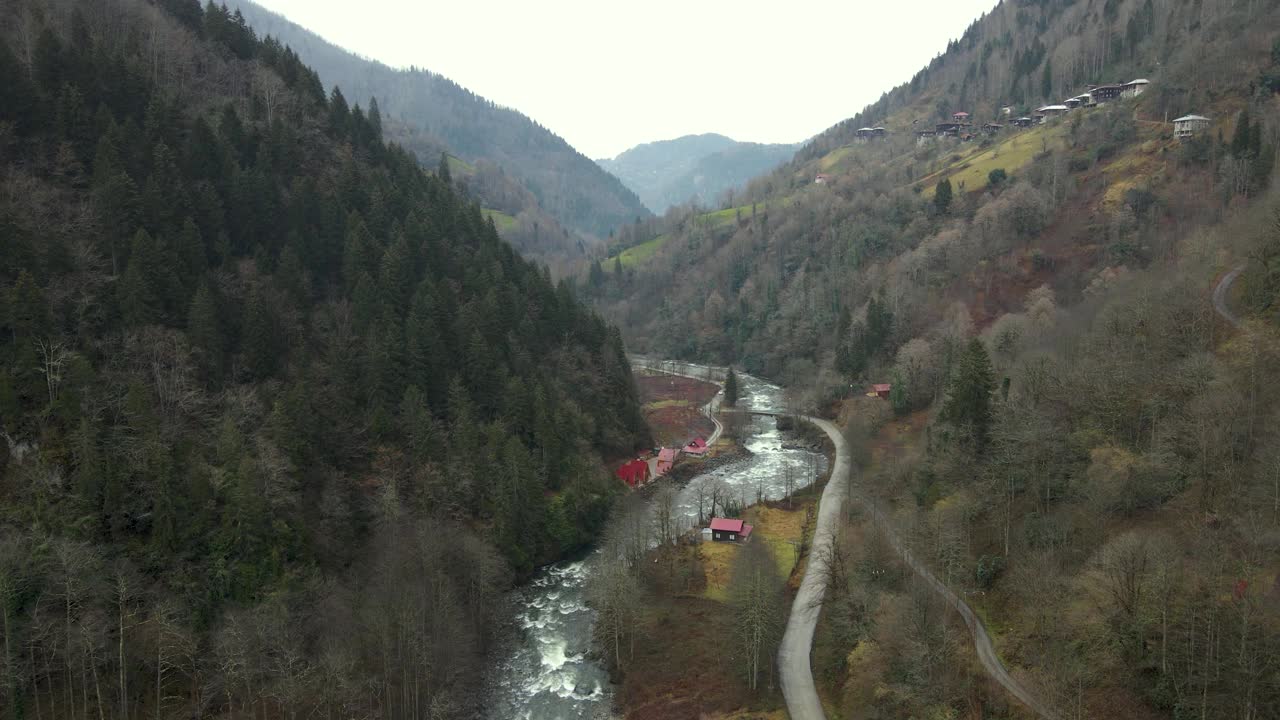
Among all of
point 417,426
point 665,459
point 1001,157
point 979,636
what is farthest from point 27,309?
point 1001,157

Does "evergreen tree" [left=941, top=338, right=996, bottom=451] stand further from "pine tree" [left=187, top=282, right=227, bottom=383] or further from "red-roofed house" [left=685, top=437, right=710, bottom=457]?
"pine tree" [left=187, top=282, right=227, bottom=383]

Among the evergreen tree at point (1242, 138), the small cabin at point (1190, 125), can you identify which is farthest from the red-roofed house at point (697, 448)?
the small cabin at point (1190, 125)

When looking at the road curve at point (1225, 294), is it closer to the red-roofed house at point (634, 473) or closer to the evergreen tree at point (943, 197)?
the red-roofed house at point (634, 473)

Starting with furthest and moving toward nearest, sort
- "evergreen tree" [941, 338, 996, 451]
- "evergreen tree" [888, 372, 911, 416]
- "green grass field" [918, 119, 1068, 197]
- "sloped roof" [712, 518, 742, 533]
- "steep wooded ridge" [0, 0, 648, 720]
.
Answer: "green grass field" [918, 119, 1068, 197]
"evergreen tree" [888, 372, 911, 416]
"sloped roof" [712, 518, 742, 533]
"evergreen tree" [941, 338, 996, 451]
"steep wooded ridge" [0, 0, 648, 720]

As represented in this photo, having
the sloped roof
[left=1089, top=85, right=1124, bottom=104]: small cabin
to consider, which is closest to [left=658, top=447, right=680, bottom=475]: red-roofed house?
the sloped roof

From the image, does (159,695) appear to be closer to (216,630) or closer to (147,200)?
(216,630)

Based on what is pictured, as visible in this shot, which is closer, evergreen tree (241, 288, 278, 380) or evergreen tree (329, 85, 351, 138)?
evergreen tree (241, 288, 278, 380)
